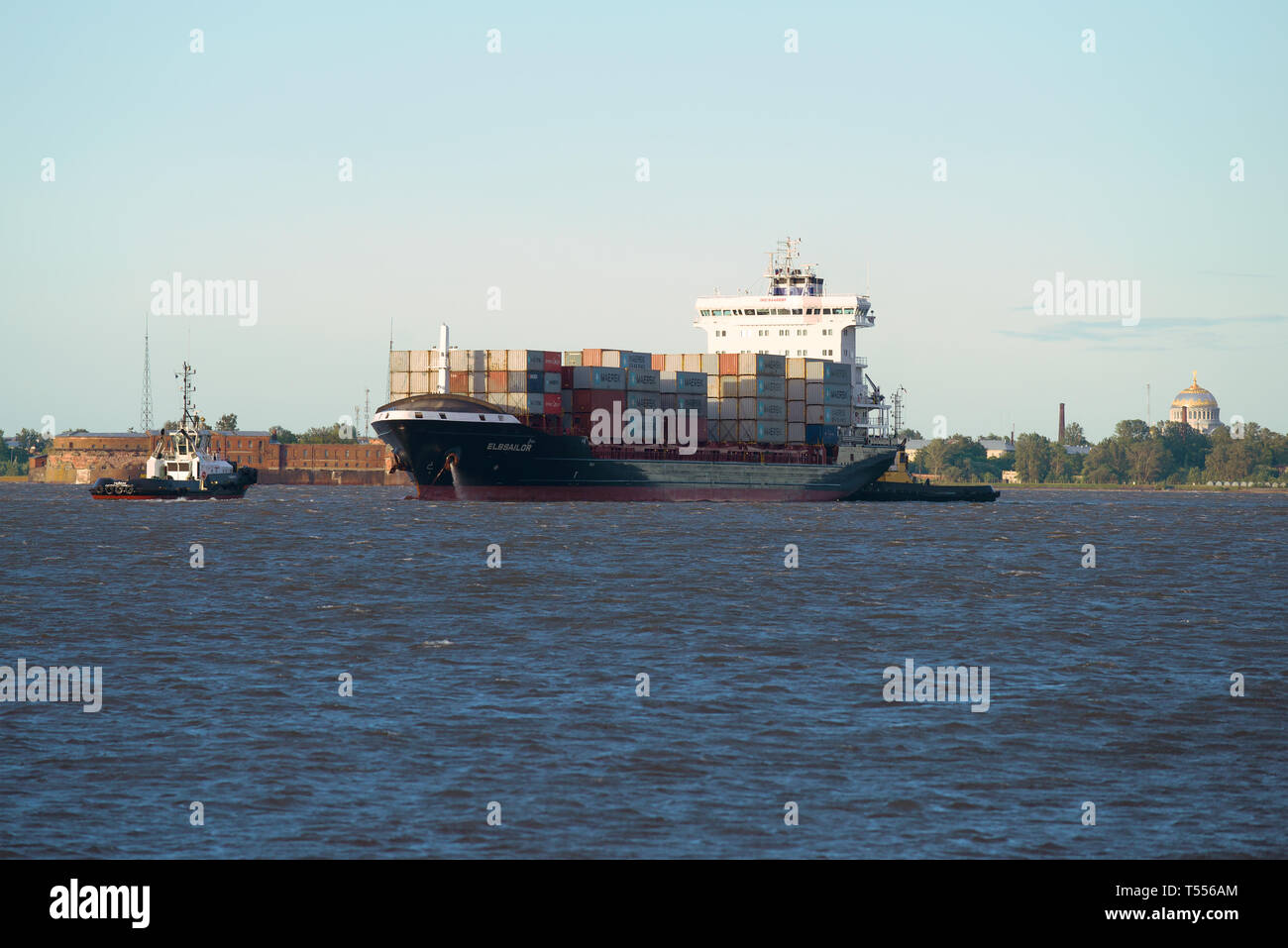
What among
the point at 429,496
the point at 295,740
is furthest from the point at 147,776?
the point at 429,496

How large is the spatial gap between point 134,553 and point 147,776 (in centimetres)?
4039

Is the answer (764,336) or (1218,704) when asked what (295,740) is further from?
(764,336)

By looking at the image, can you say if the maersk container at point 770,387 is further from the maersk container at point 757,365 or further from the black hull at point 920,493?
the black hull at point 920,493

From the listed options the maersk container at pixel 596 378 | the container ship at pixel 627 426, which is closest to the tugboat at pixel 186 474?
the container ship at pixel 627 426

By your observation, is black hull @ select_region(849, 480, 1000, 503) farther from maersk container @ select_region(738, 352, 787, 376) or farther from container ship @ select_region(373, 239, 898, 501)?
maersk container @ select_region(738, 352, 787, 376)

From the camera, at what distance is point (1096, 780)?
15914 mm

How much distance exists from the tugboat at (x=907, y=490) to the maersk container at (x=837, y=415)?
19.8 ft

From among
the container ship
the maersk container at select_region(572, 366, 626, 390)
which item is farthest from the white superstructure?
the maersk container at select_region(572, 366, 626, 390)

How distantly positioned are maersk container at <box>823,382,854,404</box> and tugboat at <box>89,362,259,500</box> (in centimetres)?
4924

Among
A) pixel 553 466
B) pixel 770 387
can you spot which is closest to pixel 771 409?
pixel 770 387

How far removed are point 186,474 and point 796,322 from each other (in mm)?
54236

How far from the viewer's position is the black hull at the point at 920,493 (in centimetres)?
11356

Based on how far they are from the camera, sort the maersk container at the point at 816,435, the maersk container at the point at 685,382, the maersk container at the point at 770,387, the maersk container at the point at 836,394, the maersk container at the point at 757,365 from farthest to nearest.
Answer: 1. the maersk container at the point at 836,394
2. the maersk container at the point at 816,435
3. the maersk container at the point at 757,365
4. the maersk container at the point at 770,387
5. the maersk container at the point at 685,382
